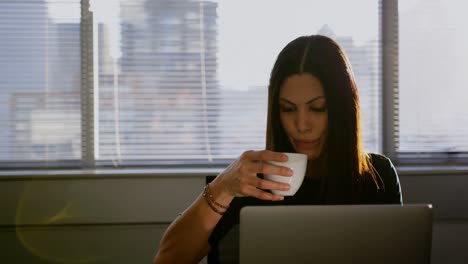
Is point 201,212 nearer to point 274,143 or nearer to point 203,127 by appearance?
point 274,143

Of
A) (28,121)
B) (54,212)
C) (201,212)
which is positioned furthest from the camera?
(28,121)

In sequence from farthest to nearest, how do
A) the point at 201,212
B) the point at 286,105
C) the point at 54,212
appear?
the point at 54,212
the point at 286,105
the point at 201,212

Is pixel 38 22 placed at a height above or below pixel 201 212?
above

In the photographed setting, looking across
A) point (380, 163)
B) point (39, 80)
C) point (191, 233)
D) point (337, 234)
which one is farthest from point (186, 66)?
point (337, 234)

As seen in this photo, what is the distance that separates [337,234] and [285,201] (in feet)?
1.86

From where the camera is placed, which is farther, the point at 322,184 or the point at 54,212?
the point at 54,212

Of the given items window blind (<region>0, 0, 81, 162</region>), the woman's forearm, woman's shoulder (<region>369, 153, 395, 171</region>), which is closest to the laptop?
the woman's forearm

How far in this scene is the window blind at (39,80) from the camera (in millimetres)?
2256

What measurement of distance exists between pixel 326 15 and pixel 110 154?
122cm

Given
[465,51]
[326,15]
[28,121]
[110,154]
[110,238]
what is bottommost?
[110,238]

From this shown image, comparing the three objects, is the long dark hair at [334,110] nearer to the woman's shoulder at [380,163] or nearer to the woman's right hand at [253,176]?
the woman's shoulder at [380,163]

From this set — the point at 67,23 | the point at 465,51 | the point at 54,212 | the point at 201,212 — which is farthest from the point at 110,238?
the point at 465,51

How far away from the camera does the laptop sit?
0.78 m

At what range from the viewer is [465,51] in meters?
2.37
